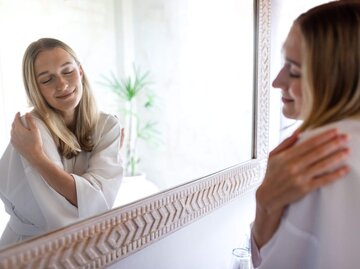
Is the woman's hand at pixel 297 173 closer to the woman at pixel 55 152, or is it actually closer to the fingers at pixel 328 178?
the fingers at pixel 328 178

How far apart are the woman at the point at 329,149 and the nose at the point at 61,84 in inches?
14.2

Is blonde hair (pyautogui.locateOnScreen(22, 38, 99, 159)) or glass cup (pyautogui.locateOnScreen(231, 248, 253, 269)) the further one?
glass cup (pyautogui.locateOnScreen(231, 248, 253, 269))

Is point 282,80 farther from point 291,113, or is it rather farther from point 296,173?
point 296,173

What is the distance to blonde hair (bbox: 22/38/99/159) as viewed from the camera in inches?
20.0

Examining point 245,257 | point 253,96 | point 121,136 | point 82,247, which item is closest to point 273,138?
point 253,96

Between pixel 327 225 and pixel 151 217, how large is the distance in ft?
1.11

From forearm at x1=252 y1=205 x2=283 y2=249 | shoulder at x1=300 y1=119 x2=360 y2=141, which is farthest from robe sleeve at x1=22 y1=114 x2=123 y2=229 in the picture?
shoulder at x1=300 y1=119 x2=360 y2=141

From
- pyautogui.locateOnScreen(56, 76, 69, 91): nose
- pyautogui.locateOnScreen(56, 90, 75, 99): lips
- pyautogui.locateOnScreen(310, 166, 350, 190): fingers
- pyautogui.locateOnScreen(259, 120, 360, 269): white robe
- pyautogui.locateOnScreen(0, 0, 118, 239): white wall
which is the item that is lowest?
pyautogui.locateOnScreen(259, 120, 360, 269): white robe

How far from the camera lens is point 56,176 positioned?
57cm

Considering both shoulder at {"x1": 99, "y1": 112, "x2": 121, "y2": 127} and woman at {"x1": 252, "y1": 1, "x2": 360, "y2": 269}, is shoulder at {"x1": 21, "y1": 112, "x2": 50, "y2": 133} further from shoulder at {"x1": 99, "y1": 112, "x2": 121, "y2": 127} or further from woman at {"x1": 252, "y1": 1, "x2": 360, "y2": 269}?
woman at {"x1": 252, "y1": 1, "x2": 360, "y2": 269}

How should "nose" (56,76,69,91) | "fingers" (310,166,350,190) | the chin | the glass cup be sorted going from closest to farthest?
"fingers" (310,166,350,190)
"nose" (56,76,69,91)
the chin
the glass cup

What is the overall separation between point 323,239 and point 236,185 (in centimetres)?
55

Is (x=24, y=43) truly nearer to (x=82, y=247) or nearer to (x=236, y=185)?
(x=82, y=247)

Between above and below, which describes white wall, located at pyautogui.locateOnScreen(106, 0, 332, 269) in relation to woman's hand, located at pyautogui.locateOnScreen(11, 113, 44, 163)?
below
